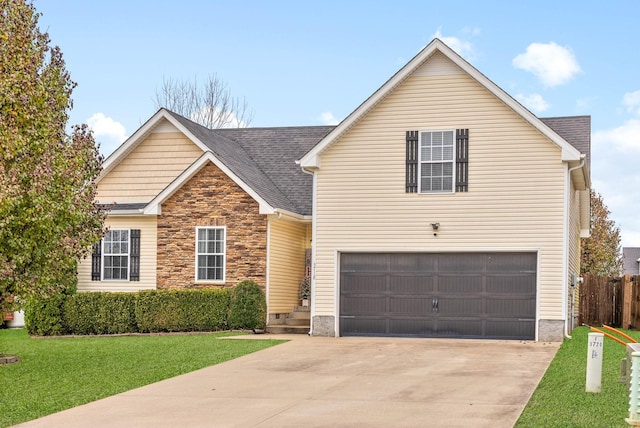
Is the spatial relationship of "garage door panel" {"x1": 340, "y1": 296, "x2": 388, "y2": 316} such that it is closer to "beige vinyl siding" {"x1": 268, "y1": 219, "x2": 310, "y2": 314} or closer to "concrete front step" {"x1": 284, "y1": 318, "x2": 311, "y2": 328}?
"concrete front step" {"x1": 284, "y1": 318, "x2": 311, "y2": 328}

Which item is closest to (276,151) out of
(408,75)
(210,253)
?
(210,253)

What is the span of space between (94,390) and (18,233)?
12.1 feet

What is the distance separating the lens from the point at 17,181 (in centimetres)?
1441

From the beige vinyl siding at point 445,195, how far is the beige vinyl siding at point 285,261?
211cm

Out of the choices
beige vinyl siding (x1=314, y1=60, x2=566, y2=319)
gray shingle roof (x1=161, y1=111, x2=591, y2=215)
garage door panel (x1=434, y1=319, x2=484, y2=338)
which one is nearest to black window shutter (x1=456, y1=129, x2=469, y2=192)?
beige vinyl siding (x1=314, y1=60, x2=566, y2=319)

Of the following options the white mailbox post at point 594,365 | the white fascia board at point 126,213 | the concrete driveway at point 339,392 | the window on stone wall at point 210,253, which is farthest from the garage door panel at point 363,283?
the white mailbox post at point 594,365

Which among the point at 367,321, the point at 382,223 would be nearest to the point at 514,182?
the point at 382,223

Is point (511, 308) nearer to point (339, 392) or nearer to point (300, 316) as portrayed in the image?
point (300, 316)

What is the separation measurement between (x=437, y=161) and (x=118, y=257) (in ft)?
32.8

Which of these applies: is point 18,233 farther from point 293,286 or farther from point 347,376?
point 293,286

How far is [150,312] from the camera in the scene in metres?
23.5

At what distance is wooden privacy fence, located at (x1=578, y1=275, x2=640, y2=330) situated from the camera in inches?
1129

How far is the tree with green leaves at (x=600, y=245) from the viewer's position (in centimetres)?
4575

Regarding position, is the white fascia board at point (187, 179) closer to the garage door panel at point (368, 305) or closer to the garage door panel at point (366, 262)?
the garage door panel at point (366, 262)
